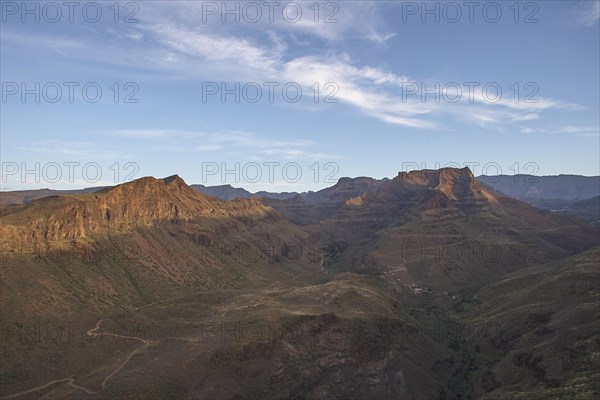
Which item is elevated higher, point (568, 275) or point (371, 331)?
point (568, 275)

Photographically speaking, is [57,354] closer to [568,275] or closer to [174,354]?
[174,354]

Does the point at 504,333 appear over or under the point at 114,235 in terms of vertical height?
under

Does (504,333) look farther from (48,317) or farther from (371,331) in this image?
(48,317)

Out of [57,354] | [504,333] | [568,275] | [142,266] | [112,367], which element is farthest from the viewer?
[142,266]

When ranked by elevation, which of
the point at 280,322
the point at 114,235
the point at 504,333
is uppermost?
the point at 114,235

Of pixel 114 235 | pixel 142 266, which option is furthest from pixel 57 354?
pixel 114 235

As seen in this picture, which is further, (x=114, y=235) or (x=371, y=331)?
(x=114, y=235)

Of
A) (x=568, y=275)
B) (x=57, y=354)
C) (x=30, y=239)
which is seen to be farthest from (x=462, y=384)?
(x=30, y=239)

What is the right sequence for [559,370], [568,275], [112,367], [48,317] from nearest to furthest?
[559,370] < [112,367] < [48,317] < [568,275]

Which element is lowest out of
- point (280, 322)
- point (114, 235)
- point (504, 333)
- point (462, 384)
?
point (462, 384)
